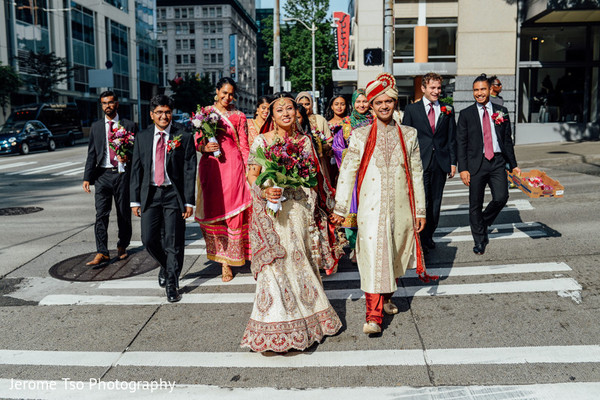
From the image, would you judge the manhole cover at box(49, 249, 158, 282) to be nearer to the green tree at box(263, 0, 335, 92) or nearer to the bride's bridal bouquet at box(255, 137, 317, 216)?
the bride's bridal bouquet at box(255, 137, 317, 216)

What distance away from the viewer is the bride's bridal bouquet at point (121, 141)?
6.75 meters

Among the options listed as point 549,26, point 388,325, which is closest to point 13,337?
point 388,325

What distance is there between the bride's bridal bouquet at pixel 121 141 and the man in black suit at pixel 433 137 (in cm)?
345

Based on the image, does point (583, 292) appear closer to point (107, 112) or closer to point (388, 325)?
point (388, 325)

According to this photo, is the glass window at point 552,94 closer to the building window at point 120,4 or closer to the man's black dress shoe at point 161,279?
the man's black dress shoe at point 161,279

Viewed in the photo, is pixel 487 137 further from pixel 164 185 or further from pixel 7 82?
pixel 7 82

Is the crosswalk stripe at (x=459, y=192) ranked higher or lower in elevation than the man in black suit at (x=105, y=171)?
lower

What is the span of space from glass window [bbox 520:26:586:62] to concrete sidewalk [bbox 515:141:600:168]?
3762 millimetres

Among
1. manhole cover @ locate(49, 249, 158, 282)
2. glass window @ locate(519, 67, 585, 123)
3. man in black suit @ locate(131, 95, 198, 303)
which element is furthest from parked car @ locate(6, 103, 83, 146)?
man in black suit @ locate(131, 95, 198, 303)

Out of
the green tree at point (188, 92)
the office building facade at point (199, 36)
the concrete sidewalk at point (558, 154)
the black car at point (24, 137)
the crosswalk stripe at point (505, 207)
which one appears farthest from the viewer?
the office building facade at point (199, 36)

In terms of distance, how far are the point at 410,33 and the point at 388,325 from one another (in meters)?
22.5

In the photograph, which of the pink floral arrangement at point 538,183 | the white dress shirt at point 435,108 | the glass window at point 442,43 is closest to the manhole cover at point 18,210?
Result: the white dress shirt at point 435,108

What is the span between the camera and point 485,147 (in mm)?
7109

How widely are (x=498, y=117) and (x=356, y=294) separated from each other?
3007mm
